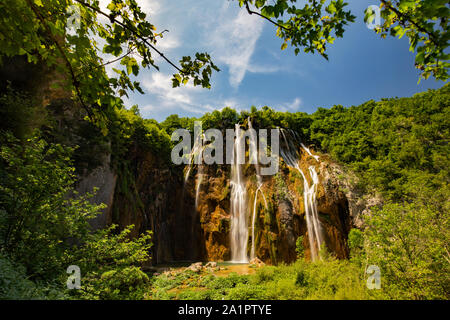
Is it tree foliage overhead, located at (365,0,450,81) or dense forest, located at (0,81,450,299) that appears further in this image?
dense forest, located at (0,81,450,299)

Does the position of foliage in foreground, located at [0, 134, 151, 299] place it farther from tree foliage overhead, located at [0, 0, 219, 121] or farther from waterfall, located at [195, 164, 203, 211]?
waterfall, located at [195, 164, 203, 211]

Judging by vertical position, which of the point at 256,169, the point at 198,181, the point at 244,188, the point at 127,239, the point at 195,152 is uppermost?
the point at 195,152

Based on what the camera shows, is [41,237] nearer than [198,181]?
Yes

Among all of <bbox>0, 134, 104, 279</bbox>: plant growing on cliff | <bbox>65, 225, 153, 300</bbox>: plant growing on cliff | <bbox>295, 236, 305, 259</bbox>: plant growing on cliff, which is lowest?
<bbox>295, 236, 305, 259</bbox>: plant growing on cliff

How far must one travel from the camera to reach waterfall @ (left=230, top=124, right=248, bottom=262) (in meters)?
15.8

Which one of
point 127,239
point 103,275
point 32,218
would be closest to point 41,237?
point 32,218

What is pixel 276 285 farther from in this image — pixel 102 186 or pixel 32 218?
pixel 102 186

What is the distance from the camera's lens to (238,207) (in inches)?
699

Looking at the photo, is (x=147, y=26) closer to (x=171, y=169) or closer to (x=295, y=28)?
(x=295, y=28)

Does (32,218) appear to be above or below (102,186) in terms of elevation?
below

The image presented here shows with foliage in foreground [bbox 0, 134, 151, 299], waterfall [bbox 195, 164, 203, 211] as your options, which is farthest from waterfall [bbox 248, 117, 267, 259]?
foliage in foreground [bbox 0, 134, 151, 299]

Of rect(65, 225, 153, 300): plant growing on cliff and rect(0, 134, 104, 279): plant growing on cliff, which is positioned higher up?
rect(0, 134, 104, 279): plant growing on cliff

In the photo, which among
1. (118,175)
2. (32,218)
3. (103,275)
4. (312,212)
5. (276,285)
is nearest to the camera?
(32,218)

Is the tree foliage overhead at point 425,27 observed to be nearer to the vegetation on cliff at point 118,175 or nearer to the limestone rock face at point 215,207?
the vegetation on cliff at point 118,175
